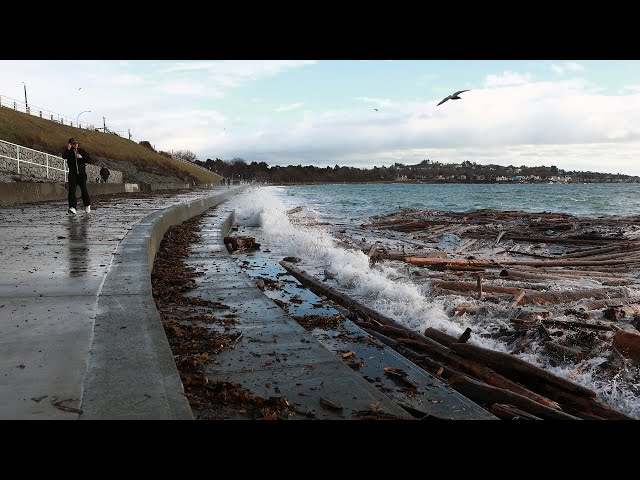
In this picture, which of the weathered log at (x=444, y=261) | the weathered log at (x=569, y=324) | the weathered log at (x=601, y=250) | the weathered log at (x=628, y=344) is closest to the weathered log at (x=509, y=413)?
the weathered log at (x=628, y=344)

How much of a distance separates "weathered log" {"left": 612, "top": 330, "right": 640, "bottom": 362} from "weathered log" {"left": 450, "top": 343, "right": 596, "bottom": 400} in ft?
3.99

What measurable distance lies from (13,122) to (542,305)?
60.9 m

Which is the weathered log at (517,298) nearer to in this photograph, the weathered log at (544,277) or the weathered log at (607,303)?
the weathered log at (607,303)

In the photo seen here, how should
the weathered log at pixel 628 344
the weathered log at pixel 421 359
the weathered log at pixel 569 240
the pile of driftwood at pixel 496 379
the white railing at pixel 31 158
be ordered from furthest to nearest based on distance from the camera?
the white railing at pixel 31 158 < the weathered log at pixel 569 240 < the weathered log at pixel 628 344 < the weathered log at pixel 421 359 < the pile of driftwood at pixel 496 379

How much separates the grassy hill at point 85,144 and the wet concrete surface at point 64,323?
45.8m

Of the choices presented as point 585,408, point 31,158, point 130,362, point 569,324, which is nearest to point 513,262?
point 569,324

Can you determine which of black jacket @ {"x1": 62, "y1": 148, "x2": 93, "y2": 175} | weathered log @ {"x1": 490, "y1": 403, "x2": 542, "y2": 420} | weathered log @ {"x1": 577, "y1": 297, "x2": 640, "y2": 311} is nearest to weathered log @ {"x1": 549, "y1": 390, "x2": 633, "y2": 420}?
weathered log @ {"x1": 490, "y1": 403, "x2": 542, "y2": 420}

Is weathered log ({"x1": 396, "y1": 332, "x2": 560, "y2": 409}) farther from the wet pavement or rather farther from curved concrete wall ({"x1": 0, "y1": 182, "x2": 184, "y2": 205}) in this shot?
curved concrete wall ({"x1": 0, "y1": 182, "x2": 184, "y2": 205})

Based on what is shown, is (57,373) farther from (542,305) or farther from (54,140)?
(54,140)

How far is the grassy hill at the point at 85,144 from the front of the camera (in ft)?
166

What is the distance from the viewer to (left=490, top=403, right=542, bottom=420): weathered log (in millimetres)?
3426

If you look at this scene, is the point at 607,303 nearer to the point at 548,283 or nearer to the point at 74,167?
the point at 548,283
